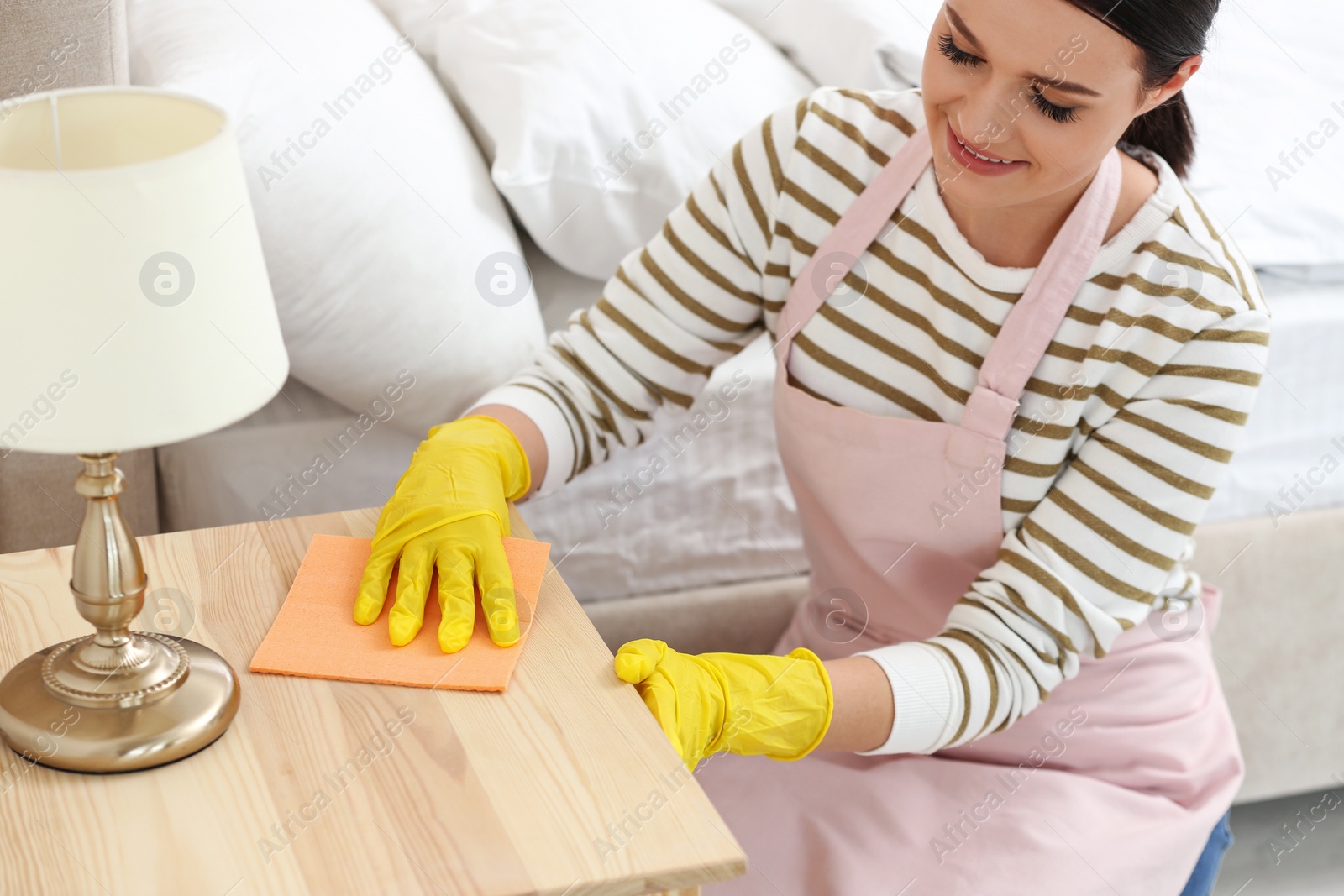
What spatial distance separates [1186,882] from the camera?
3.39ft

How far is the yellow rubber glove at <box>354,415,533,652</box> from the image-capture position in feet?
2.63

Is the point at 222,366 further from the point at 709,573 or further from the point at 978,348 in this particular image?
the point at 709,573

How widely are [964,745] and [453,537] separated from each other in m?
0.46

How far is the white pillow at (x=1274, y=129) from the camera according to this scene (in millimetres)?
1476

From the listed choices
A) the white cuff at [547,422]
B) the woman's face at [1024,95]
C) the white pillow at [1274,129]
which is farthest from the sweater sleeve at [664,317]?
the white pillow at [1274,129]

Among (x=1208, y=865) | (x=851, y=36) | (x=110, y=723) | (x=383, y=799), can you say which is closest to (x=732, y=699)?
(x=383, y=799)

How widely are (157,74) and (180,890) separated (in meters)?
0.75

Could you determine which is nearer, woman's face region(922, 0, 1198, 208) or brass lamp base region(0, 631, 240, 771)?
brass lamp base region(0, 631, 240, 771)

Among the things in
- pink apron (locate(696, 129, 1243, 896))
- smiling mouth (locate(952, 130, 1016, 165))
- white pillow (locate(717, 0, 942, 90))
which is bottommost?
pink apron (locate(696, 129, 1243, 896))

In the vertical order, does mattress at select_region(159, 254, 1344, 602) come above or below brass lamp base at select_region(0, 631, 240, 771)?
below

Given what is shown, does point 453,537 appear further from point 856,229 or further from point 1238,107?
point 1238,107

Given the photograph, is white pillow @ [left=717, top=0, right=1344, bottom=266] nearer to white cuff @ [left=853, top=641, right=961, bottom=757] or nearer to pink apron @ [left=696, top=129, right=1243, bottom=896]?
pink apron @ [left=696, top=129, right=1243, bottom=896]

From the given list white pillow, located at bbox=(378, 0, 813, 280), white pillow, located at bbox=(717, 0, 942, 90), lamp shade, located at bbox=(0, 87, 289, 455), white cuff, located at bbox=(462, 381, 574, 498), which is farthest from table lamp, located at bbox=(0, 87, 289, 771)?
white pillow, located at bbox=(717, 0, 942, 90)

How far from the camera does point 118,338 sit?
0.57m
